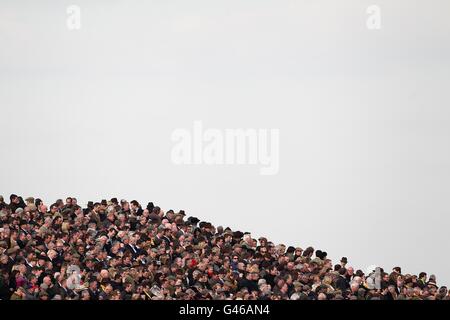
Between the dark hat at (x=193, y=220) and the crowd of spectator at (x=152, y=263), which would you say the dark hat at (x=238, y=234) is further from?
the dark hat at (x=193, y=220)

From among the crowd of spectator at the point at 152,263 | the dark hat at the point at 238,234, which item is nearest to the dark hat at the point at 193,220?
the crowd of spectator at the point at 152,263

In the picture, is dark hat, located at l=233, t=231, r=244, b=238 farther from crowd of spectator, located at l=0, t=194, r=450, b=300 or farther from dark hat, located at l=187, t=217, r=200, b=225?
dark hat, located at l=187, t=217, r=200, b=225

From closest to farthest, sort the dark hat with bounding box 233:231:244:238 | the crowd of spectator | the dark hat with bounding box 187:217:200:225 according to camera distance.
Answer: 1. the crowd of spectator
2. the dark hat with bounding box 233:231:244:238
3. the dark hat with bounding box 187:217:200:225

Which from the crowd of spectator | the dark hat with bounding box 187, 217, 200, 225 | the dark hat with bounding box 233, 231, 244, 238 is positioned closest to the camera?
the crowd of spectator

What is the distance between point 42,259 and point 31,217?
4.53 metres

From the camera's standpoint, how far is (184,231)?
105ft

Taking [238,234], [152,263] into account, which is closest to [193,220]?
[238,234]

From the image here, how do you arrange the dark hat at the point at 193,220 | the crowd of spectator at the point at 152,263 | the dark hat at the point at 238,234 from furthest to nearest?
1. the dark hat at the point at 193,220
2. the dark hat at the point at 238,234
3. the crowd of spectator at the point at 152,263

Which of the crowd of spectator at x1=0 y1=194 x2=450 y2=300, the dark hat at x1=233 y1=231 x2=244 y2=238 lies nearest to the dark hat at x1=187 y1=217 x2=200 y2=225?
the crowd of spectator at x1=0 y1=194 x2=450 y2=300
